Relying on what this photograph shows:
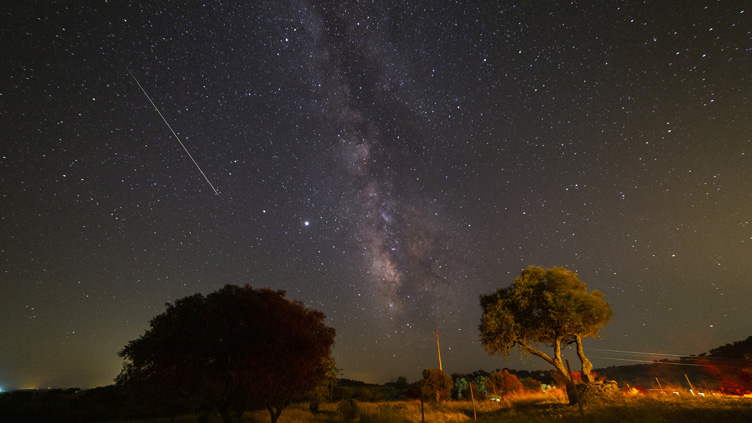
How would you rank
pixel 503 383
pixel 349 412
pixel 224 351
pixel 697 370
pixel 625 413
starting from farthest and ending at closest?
pixel 697 370, pixel 503 383, pixel 349 412, pixel 224 351, pixel 625 413

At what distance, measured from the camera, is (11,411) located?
32.7 m

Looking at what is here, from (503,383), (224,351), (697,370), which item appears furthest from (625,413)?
(697,370)

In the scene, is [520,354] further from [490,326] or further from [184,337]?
[184,337]

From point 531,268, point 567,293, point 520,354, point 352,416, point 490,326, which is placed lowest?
point 352,416

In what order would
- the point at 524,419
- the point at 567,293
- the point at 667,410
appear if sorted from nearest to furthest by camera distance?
the point at 667,410 → the point at 524,419 → the point at 567,293

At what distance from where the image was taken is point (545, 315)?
24.4 meters

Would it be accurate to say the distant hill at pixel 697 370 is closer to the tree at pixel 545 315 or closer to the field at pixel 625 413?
the tree at pixel 545 315

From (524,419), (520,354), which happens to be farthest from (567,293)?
(524,419)

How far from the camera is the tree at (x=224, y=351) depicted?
53.4 ft

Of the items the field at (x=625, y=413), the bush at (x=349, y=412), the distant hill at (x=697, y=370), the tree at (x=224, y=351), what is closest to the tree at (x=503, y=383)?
the distant hill at (x=697, y=370)

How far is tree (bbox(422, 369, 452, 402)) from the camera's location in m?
40.2

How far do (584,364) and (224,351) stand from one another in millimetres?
24986

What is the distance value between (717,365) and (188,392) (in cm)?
8610

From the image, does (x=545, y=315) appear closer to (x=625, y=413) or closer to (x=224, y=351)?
(x=625, y=413)
